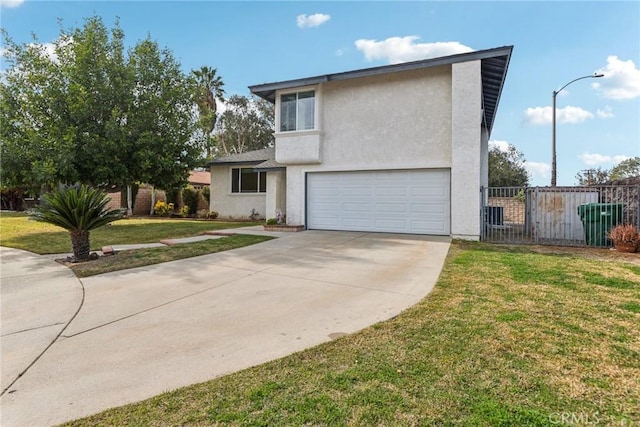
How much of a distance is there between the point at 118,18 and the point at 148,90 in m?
3.18

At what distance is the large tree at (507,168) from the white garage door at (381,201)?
98.7 ft

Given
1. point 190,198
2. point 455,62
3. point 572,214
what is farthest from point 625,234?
point 190,198

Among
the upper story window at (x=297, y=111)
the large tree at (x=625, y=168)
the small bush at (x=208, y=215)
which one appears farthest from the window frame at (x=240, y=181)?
the large tree at (x=625, y=168)

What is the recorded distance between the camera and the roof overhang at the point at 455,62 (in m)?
10.7

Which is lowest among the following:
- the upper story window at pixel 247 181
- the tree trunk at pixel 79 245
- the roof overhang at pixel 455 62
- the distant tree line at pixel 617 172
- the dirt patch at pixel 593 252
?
the dirt patch at pixel 593 252

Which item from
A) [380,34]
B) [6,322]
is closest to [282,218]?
[380,34]

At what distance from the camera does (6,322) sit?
4473mm

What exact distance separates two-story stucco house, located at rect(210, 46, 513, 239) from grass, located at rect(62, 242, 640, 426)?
23.7 feet

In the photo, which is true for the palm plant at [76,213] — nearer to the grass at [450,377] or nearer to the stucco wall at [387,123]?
the grass at [450,377]

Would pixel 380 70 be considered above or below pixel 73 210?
above

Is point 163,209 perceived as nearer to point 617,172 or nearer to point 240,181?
point 240,181

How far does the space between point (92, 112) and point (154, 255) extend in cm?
830

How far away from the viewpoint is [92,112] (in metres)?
13.3

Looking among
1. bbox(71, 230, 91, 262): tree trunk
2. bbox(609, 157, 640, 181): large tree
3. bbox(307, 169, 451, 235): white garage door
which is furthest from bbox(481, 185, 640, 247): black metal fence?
bbox(609, 157, 640, 181): large tree
